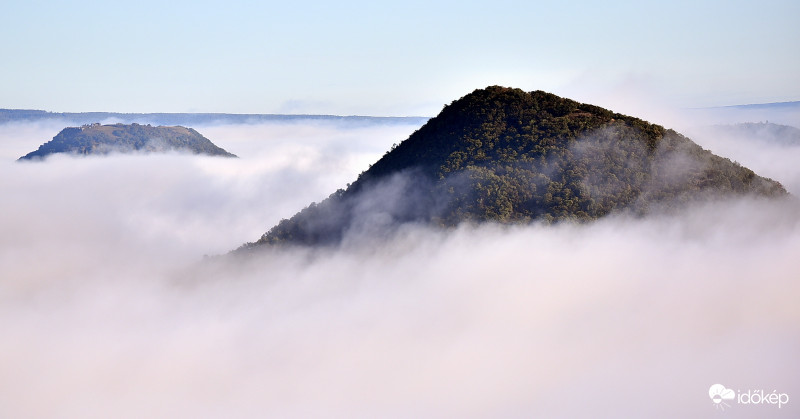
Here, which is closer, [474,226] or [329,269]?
[474,226]

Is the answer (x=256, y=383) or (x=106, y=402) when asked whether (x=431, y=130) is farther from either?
(x=106, y=402)

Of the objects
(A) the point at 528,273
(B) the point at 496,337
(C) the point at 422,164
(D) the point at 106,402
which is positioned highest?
(C) the point at 422,164

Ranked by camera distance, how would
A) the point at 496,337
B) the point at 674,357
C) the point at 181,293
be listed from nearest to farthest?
the point at 674,357 < the point at 496,337 < the point at 181,293

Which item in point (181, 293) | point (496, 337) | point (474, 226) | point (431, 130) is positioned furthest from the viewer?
point (181, 293)

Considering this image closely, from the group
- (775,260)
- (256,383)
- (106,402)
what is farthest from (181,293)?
(775,260)

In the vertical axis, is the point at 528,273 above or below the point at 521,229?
below

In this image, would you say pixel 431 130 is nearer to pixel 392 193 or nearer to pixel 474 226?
pixel 392 193
